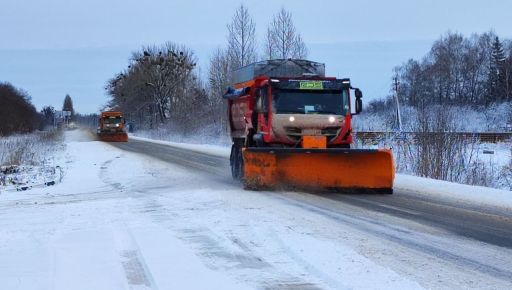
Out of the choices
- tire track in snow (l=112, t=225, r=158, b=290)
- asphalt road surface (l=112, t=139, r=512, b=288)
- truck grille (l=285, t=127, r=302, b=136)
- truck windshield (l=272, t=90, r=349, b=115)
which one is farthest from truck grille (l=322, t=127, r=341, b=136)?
tire track in snow (l=112, t=225, r=158, b=290)

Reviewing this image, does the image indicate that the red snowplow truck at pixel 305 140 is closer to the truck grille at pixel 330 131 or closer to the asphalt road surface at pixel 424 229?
the truck grille at pixel 330 131

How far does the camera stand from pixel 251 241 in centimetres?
718

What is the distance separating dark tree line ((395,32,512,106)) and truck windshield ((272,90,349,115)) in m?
83.4

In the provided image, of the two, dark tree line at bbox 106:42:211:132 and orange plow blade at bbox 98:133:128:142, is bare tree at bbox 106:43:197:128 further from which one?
orange plow blade at bbox 98:133:128:142

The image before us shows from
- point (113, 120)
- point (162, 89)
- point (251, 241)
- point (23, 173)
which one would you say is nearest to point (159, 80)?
point (162, 89)

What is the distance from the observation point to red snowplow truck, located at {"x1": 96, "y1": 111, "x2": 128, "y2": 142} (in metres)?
51.3

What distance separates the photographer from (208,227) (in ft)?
26.8

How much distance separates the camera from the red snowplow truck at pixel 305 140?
42.0 feet

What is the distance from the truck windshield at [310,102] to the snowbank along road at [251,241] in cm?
208

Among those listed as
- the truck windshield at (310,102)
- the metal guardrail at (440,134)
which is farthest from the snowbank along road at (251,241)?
the metal guardrail at (440,134)

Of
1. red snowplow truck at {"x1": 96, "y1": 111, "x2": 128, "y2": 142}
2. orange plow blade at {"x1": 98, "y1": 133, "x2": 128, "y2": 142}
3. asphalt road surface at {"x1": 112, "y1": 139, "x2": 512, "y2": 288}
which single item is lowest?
asphalt road surface at {"x1": 112, "y1": 139, "x2": 512, "y2": 288}

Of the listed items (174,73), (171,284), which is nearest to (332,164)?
(171,284)

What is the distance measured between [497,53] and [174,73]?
58867 millimetres

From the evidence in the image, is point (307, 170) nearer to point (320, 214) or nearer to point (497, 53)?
point (320, 214)
